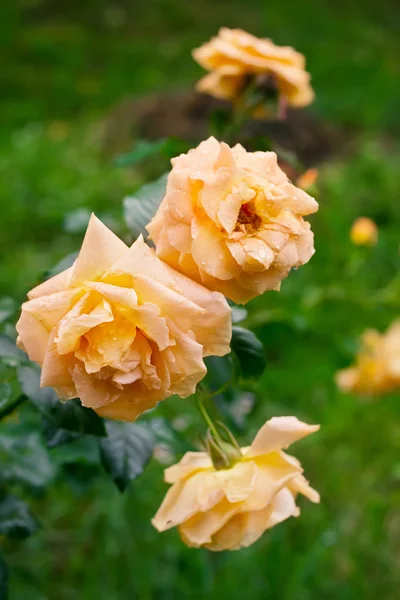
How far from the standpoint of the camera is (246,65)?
896 millimetres

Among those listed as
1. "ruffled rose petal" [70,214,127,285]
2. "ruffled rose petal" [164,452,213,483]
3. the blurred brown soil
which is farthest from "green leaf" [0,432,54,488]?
the blurred brown soil

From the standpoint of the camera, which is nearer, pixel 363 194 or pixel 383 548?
pixel 383 548

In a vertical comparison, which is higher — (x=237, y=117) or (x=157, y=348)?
(x=157, y=348)

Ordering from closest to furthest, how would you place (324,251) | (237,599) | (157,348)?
(157,348) → (237,599) → (324,251)

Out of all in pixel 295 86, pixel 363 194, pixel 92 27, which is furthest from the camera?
pixel 92 27

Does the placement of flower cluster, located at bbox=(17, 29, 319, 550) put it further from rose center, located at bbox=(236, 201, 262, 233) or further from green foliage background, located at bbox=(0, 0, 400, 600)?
green foliage background, located at bbox=(0, 0, 400, 600)

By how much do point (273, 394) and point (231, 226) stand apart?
1.00 m

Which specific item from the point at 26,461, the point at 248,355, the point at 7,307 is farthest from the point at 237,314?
the point at 26,461

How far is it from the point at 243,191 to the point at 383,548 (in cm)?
114

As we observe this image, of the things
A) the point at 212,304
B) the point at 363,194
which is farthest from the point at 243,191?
the point at 363,194

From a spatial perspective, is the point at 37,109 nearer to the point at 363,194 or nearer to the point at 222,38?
the point at 363,194

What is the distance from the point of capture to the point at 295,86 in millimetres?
924

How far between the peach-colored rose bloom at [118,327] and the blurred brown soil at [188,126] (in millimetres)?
2837

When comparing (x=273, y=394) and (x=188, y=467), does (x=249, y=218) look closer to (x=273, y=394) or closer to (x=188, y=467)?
(x=188, y=467)
